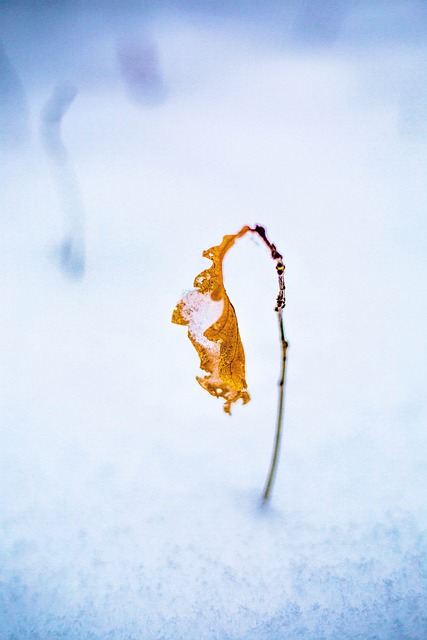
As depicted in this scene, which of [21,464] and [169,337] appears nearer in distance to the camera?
[21,464]

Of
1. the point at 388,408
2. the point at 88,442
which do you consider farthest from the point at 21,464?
Result: the point at 388,408

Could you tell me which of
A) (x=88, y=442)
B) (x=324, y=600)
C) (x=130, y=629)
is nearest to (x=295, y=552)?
(x=324, y=600)

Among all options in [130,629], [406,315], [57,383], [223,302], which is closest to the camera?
[223,302]

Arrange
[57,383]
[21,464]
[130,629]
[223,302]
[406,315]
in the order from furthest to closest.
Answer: [406,315]
[57,383]
[21,464]
[130,629]
[223,302]

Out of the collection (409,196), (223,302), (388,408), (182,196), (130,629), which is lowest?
(130,629)

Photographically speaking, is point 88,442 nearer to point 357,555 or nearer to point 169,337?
point 169,337

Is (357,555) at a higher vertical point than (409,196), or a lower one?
lower

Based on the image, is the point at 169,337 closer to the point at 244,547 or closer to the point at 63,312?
the point at 63,312
